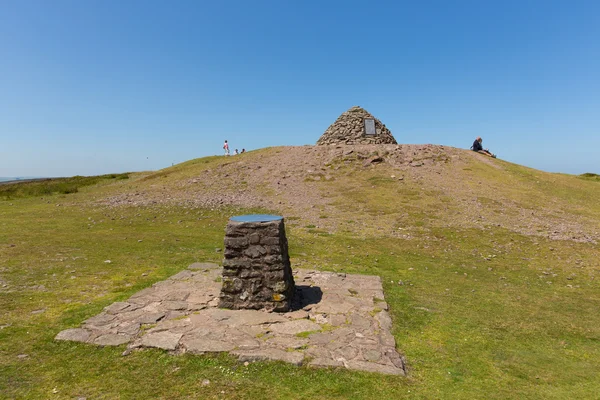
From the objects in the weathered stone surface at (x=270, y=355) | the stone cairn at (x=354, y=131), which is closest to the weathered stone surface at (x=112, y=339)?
the weathered stone surface at (x=270, y=355)

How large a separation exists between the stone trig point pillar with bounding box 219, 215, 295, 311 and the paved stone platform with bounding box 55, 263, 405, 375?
1.04 ft

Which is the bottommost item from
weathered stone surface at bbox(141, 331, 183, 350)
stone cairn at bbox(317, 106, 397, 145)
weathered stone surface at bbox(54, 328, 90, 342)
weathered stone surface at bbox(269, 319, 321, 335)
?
weathered stone surface at bbox(269, 319, 321, 335)

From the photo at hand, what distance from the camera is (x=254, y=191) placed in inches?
1121

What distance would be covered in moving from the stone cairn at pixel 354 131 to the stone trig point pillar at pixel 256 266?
1456 inches

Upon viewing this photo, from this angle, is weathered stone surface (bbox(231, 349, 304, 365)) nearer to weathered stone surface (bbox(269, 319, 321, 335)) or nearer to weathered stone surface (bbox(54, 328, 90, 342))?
weathered stone surface (bbox(269, 319, 321, 335))

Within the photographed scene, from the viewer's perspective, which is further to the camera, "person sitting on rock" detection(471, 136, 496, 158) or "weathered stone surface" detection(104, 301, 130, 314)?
"person sitting on rock" detection(471, 136, 496, 158)

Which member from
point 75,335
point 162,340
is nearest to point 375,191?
point 162,340

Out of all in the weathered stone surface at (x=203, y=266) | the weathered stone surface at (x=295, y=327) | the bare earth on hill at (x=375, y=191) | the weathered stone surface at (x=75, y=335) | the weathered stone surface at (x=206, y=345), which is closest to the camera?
the weathered stone surface at (x=206, y=345)

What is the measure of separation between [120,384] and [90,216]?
19.2m

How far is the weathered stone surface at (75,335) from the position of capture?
22.9 feet

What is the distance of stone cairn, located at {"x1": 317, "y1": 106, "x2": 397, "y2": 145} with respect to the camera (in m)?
44.3

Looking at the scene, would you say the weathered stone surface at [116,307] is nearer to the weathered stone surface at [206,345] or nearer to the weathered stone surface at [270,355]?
the weathered stone surface at [206,345]

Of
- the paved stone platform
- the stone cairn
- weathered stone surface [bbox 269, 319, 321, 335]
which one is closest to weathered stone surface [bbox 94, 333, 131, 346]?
the paved stone platform

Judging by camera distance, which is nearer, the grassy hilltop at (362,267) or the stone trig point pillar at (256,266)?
the grassy hilltop at (362,267)
